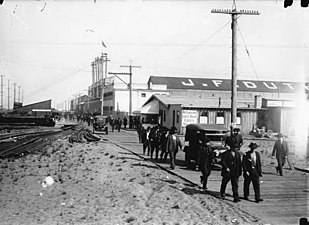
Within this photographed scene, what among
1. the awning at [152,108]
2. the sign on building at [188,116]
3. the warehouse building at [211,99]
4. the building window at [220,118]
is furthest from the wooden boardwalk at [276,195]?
the awning at [152,108]

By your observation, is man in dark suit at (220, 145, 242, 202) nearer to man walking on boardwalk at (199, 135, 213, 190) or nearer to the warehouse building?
man walking on boardwalk at (199, 135, 213, 190)

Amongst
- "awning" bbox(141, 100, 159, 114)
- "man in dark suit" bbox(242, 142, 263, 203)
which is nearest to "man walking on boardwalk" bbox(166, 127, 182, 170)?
"man in dark suit" bbox(242, 142, 263, 203)

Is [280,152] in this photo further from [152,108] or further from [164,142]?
[152,108]

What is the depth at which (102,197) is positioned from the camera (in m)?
9.20

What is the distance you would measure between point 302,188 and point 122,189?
545 cm

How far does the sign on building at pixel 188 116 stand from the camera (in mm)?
32688

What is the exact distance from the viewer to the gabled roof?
218 feet

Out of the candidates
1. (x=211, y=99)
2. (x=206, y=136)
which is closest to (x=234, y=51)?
(x=206, y=136)

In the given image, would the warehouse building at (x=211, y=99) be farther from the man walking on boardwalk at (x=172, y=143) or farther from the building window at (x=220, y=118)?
the man walking on boardwalk at (x=172, y=143)

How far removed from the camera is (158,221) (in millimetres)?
7188

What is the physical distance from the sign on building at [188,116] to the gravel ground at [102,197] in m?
18.7

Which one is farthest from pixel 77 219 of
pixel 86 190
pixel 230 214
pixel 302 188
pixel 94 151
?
pixel 94 151

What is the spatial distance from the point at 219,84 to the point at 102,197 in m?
62.9

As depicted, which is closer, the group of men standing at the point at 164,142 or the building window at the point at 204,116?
the group of men standing at the point at 164,142
